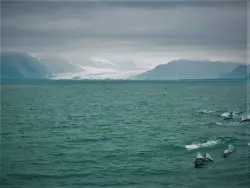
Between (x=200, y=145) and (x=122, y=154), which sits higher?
(x=200, y=145)

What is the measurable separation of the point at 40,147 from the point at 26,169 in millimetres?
3491

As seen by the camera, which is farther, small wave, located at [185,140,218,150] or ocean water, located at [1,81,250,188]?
small wave, located at [185,140,218,150]

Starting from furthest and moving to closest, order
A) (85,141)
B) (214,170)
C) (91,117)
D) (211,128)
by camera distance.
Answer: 1. (91,117)
2. (211,128)
3. (85,141)
4. (214,170)

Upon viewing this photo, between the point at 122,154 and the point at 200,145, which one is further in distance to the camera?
the point at 200,145

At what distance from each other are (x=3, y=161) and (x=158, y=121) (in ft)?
46.8

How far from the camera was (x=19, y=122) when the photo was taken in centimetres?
2639

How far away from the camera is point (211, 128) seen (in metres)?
21.7

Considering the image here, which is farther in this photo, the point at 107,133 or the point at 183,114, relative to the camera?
the point at 183,114

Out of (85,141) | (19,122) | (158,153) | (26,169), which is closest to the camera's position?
(26,169)

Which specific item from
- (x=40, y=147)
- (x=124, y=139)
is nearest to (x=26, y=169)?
(x=40, y=147)

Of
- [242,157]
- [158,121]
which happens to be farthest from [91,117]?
[242,157]

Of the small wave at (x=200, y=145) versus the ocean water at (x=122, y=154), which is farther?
the small wave at (x=200, y=145)

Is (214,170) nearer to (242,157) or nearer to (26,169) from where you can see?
(242,157)

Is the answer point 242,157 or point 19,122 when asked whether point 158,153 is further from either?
point 19,122
